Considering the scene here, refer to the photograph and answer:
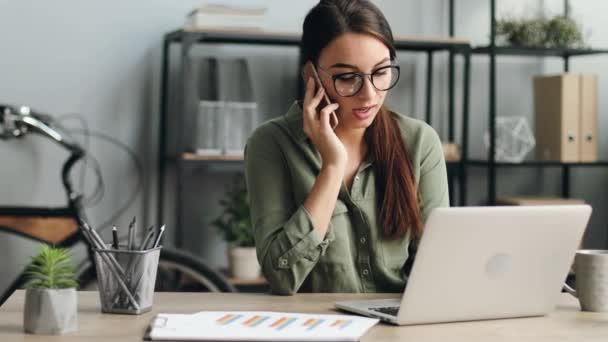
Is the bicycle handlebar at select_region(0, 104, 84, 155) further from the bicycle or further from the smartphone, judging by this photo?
the smartphone

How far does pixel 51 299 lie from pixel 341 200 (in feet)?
2.37

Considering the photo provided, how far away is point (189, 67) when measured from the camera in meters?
3.31

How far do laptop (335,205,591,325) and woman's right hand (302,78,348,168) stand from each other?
13.9 inches

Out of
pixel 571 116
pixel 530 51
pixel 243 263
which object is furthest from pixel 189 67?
pixel 571 116

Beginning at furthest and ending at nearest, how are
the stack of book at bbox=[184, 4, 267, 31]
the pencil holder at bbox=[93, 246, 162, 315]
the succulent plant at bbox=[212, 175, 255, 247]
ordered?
the succulent plant at bbox=[212, 175, 255, 247]
the stack of book at bbox=[184, 4, 267, 31]
the pencil holder at bbox=[93, 246, 162, 315]

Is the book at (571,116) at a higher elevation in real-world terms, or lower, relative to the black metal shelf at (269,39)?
lower

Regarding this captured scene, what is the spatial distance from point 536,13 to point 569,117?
A: 0.48 meters

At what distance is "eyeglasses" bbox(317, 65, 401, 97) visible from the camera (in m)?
1.73

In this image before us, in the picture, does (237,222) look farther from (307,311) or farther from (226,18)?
(307,311)

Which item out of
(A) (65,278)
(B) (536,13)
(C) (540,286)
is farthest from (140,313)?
(B) (536,13)

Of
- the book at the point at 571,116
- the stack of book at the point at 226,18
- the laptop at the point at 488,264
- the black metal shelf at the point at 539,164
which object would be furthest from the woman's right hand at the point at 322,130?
the book at the point at 571,116

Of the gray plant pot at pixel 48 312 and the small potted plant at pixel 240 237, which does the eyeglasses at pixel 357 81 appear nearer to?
the gray plant pot at pixel 48 312

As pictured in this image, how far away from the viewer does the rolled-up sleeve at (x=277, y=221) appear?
1.68m

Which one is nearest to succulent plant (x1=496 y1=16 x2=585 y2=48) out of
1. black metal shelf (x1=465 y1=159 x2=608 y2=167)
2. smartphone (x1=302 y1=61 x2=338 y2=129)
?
black metal shelf (x1=465 y1=159 x2=608 y2=167)
